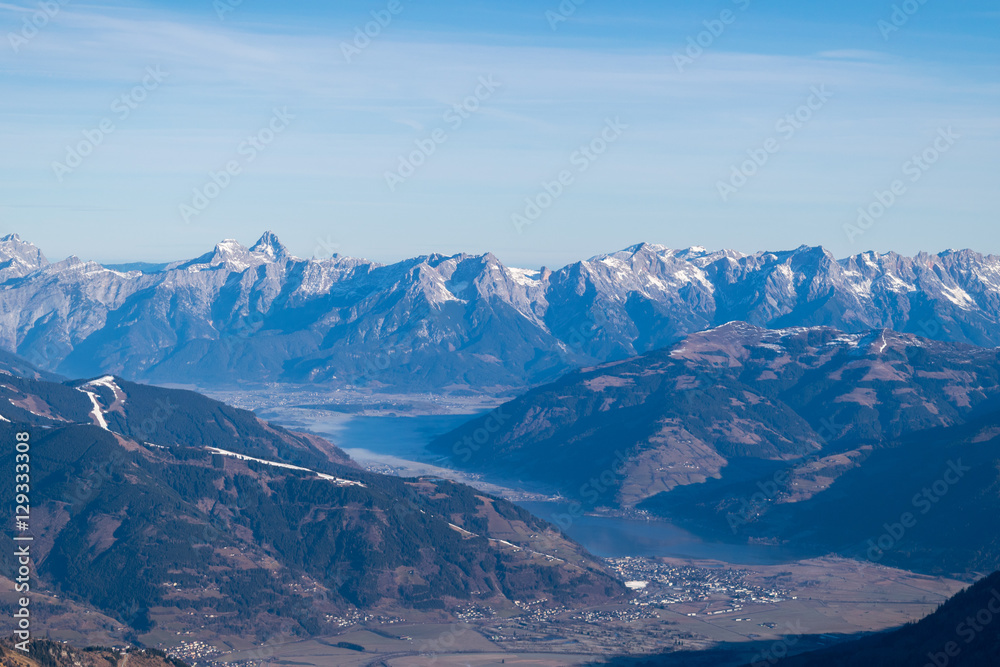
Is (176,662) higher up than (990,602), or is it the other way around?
(990,602)

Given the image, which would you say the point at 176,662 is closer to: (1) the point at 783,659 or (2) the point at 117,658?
(2) the point at 117,658

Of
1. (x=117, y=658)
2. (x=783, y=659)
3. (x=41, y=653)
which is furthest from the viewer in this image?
(x=783, y=659)

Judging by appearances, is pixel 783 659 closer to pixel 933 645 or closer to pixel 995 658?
pixel 933 645

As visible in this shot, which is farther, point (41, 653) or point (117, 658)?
point (117, 658)

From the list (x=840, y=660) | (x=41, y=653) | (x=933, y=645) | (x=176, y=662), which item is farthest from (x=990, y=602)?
(x=41, y=653)

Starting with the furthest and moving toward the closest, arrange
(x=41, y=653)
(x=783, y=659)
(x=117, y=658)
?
(x=783, y=659)
(x=117, y=658)
(x=41, y=653)

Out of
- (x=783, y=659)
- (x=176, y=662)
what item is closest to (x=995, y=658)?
(x=783, y=659)
